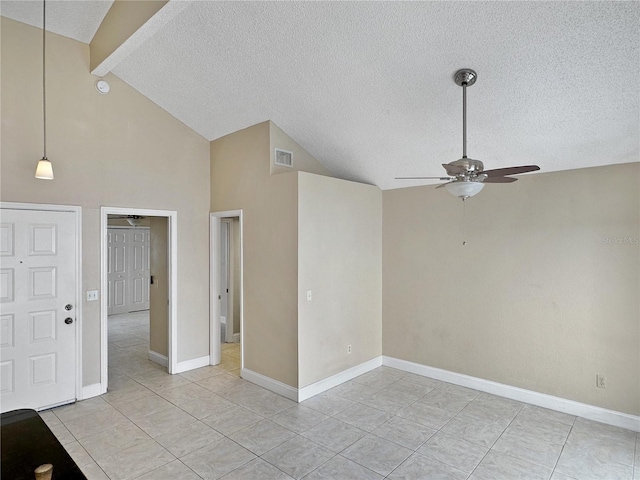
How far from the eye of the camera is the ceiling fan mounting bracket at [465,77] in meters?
3.03

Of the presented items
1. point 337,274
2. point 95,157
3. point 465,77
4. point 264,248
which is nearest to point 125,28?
point 95,157

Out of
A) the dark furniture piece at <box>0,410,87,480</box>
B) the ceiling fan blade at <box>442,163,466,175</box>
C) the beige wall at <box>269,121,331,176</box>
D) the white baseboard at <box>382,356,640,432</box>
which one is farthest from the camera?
the beige wall at <box>269,121,331,176</box>

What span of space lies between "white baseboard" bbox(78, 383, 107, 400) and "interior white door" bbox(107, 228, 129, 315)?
512 centimetres

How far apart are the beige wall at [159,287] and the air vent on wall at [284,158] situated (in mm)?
1946

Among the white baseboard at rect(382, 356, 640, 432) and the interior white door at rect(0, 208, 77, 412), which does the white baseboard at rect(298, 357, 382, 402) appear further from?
the interior white door at rect(0, 208, 77, 412)

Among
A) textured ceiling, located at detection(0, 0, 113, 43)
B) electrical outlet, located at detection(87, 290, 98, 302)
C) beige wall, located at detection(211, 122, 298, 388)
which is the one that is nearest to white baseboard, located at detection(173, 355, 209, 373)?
beige wall, located at detection(211, 122, 298, 388)

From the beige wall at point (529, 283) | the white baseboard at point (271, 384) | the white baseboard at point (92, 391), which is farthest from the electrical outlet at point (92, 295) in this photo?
the beige wall at point (529, 283)

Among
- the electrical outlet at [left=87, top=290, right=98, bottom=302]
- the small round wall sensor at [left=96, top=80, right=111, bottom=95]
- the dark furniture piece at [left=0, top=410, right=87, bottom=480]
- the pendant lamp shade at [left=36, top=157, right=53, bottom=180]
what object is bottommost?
the dark furniture piece at [left=0, top=410, right=87, bottom=480]

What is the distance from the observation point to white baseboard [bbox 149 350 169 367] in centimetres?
535

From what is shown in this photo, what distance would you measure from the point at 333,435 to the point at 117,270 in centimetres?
761

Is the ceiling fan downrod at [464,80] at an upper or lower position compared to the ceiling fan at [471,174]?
upper

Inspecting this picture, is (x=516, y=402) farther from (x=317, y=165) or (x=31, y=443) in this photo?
(x=31, y=443)

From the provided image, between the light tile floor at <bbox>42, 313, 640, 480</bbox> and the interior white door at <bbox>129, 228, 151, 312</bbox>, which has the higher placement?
the interior white door at <bbox>129, 228, 151, 312</bbox>

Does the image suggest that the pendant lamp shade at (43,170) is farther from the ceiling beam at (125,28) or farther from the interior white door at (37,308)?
the ceiling beam at (125,28)
